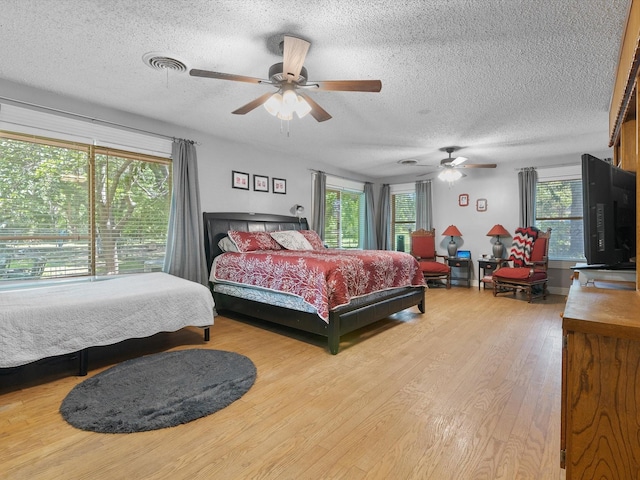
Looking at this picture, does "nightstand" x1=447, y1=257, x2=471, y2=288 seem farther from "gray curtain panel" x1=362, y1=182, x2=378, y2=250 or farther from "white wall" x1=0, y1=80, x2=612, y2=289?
"gray curtain panel" x1=362, y1=182, x2=378, y2=250

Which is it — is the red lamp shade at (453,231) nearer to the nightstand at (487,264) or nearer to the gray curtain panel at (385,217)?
the nightstand at (487,264)

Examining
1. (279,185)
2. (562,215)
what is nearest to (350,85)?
(279,185)

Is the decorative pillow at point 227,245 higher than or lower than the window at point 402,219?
lower

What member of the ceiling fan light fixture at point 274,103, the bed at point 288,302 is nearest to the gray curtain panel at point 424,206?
the bed at point 288,302

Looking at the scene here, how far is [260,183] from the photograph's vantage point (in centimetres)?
527

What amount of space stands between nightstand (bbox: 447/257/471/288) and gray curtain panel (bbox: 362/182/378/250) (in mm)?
1691

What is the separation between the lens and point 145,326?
2795mm

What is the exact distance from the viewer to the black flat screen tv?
4.96 ft

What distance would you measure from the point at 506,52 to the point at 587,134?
116 inches

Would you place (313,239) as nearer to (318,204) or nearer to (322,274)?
(318,204)

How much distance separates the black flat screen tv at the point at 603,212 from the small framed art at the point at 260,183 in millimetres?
4331

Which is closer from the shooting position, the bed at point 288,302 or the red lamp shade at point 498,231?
the bed at point 288,302

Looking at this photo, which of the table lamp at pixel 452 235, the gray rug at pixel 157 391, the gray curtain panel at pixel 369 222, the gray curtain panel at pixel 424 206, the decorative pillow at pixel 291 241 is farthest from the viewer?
the gray curtain panel at pixel 369 222

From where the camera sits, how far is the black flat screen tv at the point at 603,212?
4.96 ft
